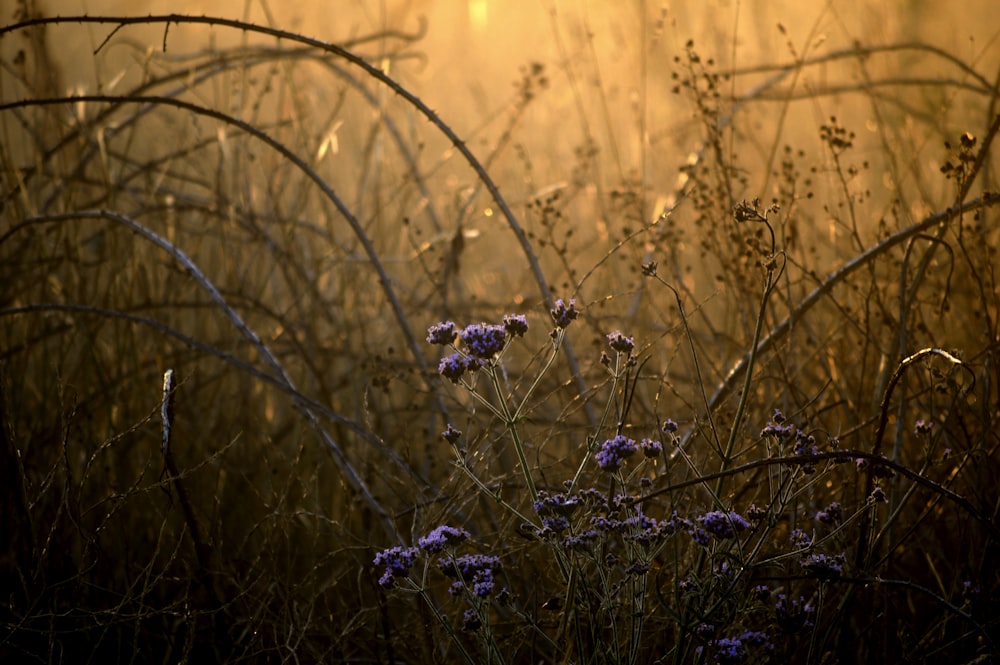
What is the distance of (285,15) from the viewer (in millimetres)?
4777

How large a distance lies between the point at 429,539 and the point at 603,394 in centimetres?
178

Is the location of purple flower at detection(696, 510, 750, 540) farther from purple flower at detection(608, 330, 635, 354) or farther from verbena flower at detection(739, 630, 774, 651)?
purple flower at detection(608, 330, 635, 354)

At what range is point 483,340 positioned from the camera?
4.72 feet

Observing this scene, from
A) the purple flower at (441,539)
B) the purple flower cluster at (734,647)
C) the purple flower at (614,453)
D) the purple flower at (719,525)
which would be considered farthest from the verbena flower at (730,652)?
the purple flower at (441,539)

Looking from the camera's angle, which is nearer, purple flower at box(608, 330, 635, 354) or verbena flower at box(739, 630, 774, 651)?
verbena flower at box(739, 630, 774, 651)

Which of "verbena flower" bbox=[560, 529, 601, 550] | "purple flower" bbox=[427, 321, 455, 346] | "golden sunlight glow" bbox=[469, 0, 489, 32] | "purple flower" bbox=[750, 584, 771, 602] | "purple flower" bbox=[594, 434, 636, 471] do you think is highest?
"golden sunlight glow" bbox=[469, 0, 489, 32]

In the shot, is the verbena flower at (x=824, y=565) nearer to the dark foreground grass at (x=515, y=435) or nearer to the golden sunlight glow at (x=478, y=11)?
the dark foreground grass at (x=515, y=435)

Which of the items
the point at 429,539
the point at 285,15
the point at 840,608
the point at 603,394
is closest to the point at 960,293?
the point at 603,394

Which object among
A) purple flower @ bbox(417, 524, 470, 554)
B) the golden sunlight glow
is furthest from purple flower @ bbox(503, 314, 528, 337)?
the golden sunlight glow

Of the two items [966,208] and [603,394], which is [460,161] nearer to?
[603,394]

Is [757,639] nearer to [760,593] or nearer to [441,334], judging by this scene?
[760,593]

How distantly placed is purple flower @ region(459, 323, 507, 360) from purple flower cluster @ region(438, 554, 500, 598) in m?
0.31

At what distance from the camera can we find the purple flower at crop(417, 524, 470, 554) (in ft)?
4.73

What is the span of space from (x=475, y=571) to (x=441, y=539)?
0.13m
